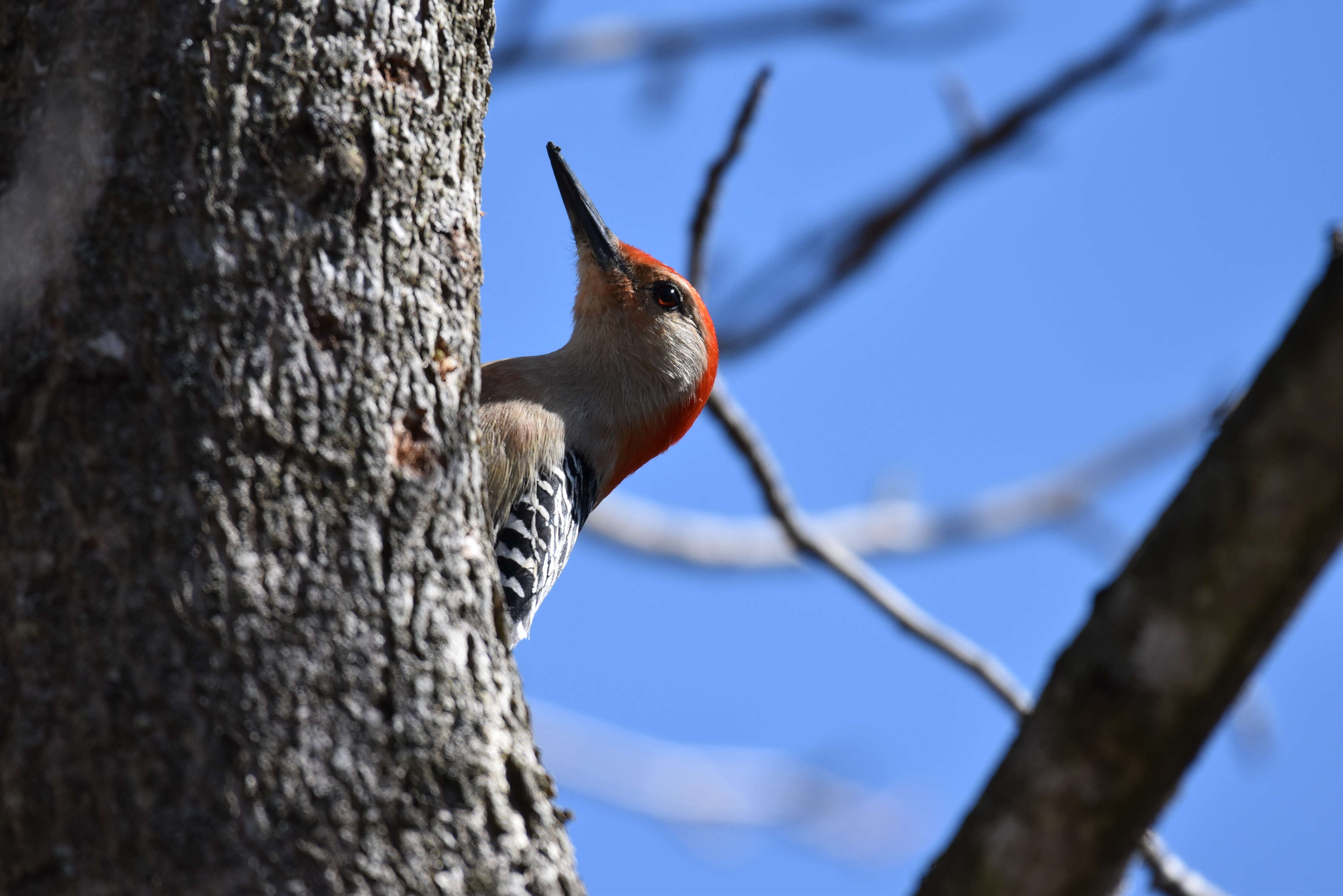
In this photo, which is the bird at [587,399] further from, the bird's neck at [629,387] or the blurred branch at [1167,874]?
the blurred branch at [1167,874]

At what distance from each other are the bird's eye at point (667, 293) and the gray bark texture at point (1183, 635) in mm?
4522

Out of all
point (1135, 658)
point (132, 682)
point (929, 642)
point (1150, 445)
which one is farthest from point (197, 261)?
point (1150, 445)

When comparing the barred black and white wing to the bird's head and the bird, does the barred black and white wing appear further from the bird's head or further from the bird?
the bird's head

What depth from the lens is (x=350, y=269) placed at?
9.20 feet

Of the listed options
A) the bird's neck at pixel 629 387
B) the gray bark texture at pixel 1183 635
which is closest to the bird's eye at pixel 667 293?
the bird's neck at pixel 629 387

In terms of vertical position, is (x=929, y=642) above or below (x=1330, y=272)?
above

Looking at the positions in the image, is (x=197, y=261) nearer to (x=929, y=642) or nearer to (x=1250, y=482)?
(x=1250, y=482)

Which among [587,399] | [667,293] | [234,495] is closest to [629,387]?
[587,399]

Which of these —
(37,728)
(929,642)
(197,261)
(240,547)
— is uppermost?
(929,642)

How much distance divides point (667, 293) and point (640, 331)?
0.27 meters

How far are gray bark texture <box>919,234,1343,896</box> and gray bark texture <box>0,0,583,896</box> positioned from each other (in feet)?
3.87

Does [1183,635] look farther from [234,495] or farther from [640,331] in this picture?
[640,331]

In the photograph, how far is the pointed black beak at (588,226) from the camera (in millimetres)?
5977

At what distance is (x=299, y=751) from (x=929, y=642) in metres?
3.54
